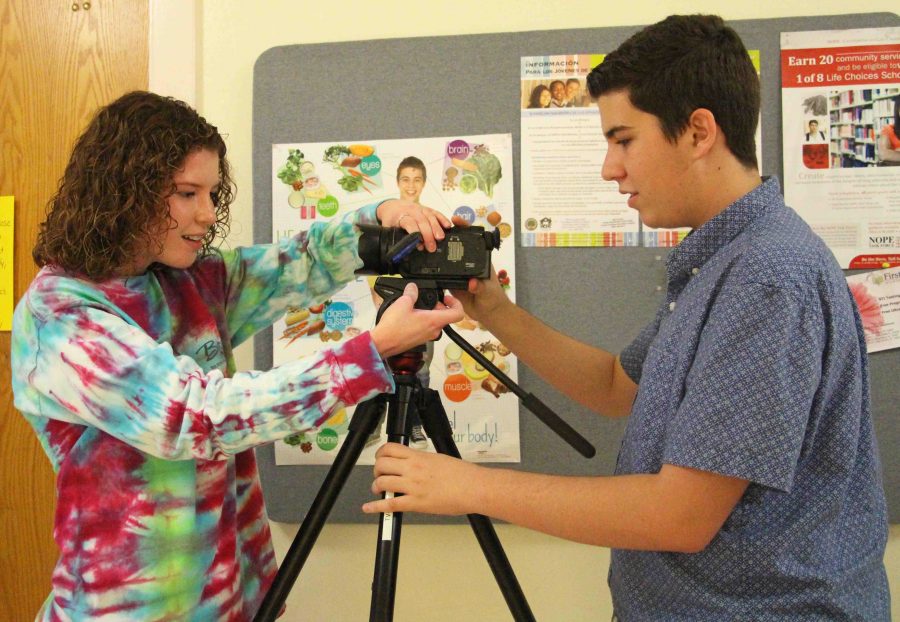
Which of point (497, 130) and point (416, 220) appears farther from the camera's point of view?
point (497, 130)

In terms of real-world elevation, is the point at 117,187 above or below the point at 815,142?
below

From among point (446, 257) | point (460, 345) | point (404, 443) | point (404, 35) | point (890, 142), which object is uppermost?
point (404, 35)

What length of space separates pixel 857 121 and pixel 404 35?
992 mm

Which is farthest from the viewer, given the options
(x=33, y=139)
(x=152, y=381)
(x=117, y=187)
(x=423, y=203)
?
(x=33, y=139)

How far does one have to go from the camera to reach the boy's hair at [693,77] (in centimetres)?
94

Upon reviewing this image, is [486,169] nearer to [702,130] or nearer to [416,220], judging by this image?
[416,220]

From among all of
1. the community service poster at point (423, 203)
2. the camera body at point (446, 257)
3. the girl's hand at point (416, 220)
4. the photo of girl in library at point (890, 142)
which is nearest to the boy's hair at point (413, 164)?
the community service poster at point (423, 203)

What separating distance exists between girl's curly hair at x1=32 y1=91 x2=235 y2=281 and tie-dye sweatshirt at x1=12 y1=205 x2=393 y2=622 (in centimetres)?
4

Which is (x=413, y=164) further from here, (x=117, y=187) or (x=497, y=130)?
(x=117, y=187)

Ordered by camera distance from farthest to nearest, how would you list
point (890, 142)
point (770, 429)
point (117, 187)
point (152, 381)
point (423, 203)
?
point (423, 203), point (890, 142), point (117, 187), point (152, 381), point (770, 429)

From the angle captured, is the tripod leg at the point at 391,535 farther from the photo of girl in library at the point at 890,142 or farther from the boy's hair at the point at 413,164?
the photo of girl in library at the point at 890,142

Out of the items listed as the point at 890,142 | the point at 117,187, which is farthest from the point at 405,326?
the point at 890,142

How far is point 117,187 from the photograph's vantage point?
99 centimetres

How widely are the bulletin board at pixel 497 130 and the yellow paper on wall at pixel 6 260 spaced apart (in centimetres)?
67
